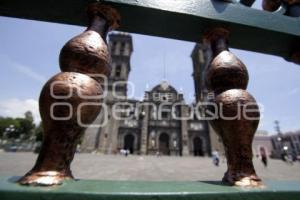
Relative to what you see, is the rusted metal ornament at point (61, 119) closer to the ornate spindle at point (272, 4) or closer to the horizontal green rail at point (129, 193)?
the horizontal green rail at point (129, 193)

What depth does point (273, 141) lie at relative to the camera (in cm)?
4459

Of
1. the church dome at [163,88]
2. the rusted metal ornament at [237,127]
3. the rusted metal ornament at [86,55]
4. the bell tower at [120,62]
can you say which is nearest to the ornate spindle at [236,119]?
the rusted metal ornament at [237,127]

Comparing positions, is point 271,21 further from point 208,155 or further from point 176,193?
point 208,155

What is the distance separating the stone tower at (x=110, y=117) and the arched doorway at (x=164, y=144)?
24.6 ft

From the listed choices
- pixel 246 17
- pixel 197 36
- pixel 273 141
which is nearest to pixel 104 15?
pixel 197 36

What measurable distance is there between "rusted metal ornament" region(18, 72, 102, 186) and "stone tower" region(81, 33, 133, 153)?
2512cm

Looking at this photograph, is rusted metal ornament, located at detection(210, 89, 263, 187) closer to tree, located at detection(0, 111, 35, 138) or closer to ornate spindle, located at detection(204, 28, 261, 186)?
ornate spindle, located at detection(204, 28, 261, 186)

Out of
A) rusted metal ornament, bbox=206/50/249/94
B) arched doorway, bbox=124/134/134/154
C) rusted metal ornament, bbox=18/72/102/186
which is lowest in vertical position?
rusted metal ornament, bbox=18/72/102/186

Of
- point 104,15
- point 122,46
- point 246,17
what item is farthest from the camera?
point 122,46

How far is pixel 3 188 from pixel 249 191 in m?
0.68

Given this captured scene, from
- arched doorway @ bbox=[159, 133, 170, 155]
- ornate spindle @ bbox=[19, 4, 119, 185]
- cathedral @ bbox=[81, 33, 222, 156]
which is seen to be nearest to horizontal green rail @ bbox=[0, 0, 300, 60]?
ornate spindle @ bbox=[19, 4, 119, 185]

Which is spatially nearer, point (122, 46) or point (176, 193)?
point (176, 193)

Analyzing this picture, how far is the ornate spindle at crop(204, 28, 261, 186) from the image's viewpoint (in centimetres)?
70

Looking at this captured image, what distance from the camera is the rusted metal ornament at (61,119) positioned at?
569mm
